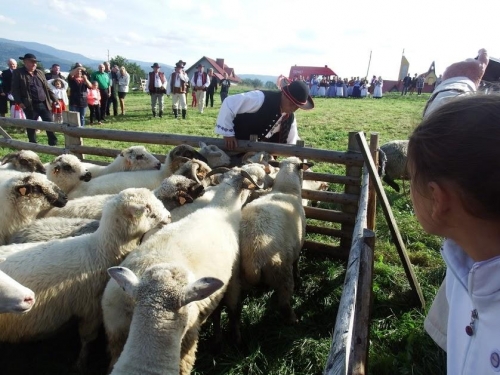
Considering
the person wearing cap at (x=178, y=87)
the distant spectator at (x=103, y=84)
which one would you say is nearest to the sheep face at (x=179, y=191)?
the distant spectator at (x=103, y=84)

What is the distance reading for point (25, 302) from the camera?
7.91 ft

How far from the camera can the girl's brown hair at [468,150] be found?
1.11m

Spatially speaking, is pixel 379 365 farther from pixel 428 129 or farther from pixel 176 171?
pixel 176 171

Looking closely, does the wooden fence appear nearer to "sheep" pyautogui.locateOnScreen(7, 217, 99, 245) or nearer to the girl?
the girl

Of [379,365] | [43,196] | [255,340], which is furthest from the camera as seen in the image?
[43,196]

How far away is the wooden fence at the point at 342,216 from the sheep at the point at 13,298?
1.98m

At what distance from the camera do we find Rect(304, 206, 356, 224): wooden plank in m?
5.02

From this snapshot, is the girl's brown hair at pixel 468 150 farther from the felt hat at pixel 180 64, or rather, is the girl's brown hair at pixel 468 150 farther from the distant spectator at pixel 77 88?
the felt hat at pixel 180 64

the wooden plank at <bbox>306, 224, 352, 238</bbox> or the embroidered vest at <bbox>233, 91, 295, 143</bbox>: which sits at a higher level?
the embroidered vest at <bbox>233, 91, 295, 143</bbox>

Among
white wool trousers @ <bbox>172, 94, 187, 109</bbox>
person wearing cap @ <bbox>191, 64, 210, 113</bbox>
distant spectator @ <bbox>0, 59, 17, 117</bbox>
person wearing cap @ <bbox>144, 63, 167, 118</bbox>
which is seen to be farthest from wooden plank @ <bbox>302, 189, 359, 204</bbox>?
person wearing cap @ <bbox>191, 64, 210, 113</bbox>

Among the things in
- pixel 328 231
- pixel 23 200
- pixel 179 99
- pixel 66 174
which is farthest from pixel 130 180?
pixel 179 99

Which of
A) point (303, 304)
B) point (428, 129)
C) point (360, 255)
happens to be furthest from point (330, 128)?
point (428, 129)

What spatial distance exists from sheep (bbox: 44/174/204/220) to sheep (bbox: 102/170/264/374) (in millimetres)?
530

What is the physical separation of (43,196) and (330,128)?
12.3 metres
